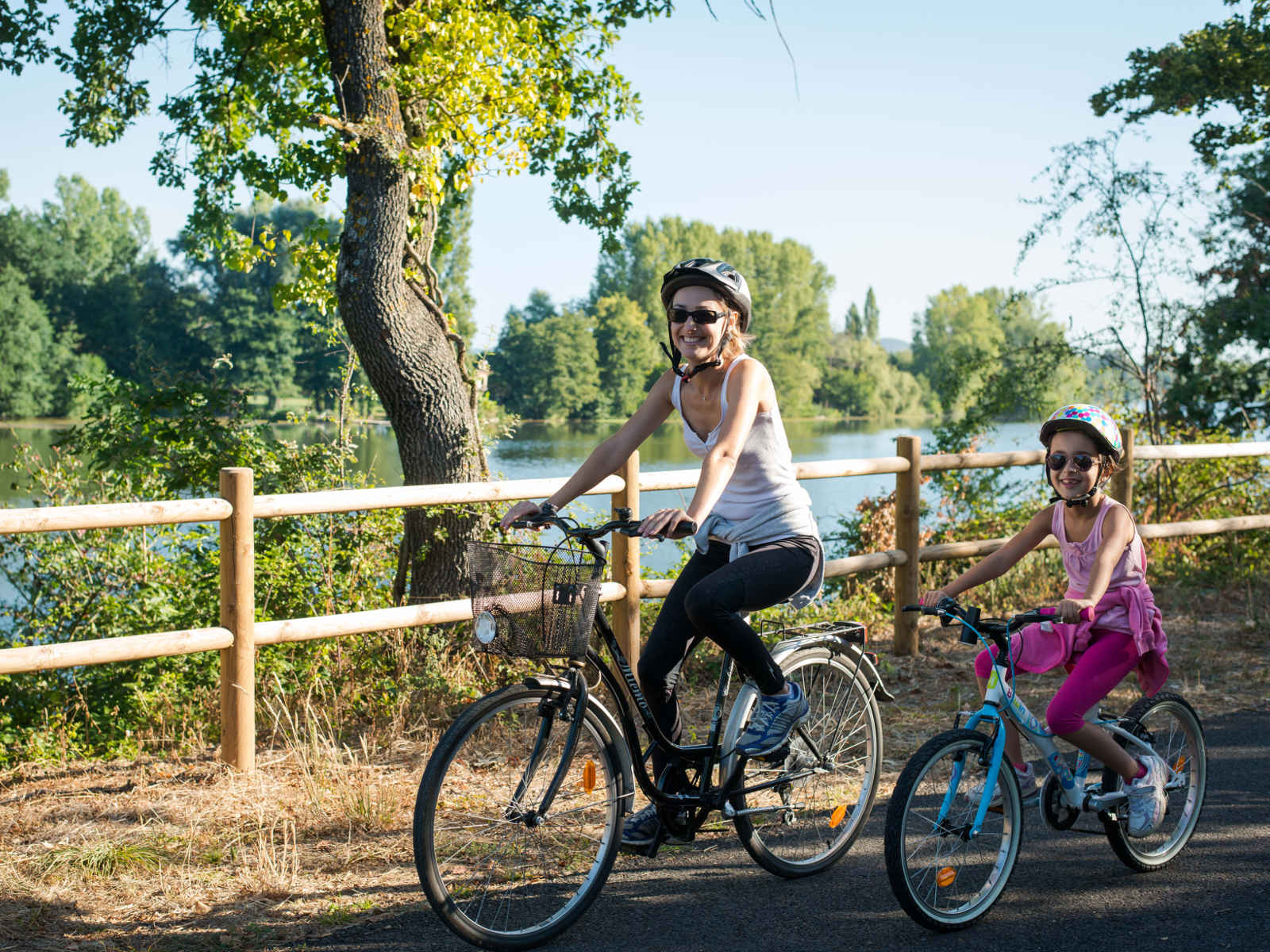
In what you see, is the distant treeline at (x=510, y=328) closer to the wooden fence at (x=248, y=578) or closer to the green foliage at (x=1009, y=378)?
the green foliage at (x=1009, y=378)

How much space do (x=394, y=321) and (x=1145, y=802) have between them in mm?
5269

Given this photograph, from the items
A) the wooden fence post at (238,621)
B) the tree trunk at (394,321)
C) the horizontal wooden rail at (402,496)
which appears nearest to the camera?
the wooden fence post at (238,621)

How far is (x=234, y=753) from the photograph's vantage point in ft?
17.0

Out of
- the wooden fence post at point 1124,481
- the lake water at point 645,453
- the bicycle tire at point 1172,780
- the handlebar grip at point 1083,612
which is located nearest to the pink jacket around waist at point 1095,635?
the bicycle tire at point 1172,780

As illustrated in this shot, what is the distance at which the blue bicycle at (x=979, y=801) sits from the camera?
3.41 meters

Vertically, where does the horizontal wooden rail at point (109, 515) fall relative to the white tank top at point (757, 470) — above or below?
below

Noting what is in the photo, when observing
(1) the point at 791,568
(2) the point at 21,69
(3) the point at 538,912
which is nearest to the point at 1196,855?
Answer: (1) the point at 791,568

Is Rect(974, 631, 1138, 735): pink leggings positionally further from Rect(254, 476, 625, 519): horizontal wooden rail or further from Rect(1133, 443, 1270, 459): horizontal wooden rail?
Rect(1133, 443, 1270, 459): horizontal wooden rail

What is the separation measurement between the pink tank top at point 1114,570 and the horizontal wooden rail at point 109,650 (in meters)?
3.46

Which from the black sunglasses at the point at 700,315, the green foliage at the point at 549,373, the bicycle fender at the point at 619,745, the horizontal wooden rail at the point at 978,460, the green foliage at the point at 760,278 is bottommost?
the bicycle fender at the point at 619,745

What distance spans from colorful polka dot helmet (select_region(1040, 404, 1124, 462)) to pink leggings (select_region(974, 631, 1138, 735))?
618 millimetres

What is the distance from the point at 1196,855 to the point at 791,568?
6.47 ft

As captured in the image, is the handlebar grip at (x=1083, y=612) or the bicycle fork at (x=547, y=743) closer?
the bicycle fork at (x=547, y=743)

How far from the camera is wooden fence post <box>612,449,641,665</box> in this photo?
20.0ft
